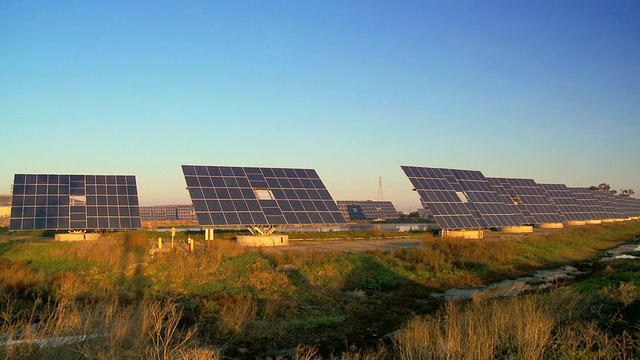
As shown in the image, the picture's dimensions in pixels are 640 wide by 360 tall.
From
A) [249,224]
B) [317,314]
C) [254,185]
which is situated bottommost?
[317,314]

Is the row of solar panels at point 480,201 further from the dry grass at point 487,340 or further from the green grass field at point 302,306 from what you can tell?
the dry grass at point 487,340

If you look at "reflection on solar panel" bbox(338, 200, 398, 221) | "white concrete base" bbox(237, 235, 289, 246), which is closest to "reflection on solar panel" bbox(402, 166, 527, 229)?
"white concrete base" bbox(237, 235, 289, 246)

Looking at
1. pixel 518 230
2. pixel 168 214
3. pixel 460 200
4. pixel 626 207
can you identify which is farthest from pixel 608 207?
pixel 168 214

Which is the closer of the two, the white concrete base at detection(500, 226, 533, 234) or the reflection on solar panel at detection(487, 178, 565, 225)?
the white concrete base at detection(500, 226, 533, 234)

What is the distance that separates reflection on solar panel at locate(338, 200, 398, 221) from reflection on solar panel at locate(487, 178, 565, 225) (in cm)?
3101

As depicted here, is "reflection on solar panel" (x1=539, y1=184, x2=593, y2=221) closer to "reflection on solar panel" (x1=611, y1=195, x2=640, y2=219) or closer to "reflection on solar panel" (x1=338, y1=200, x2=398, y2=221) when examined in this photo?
"reflection on solar panel" (x1=611, y1=195, x2=640, y2=219)

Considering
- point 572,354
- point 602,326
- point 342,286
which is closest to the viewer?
point 572,354

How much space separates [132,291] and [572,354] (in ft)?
43.4

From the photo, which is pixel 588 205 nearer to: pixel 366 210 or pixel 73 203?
pixel 366 210

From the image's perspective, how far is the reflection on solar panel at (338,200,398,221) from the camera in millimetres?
82688

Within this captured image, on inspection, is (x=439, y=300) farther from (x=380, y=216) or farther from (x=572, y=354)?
(x=380, y=216)

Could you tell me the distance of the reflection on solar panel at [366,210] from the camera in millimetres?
82688

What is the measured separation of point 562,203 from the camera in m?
62.2

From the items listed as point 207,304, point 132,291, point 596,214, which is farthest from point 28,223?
point 596,214
